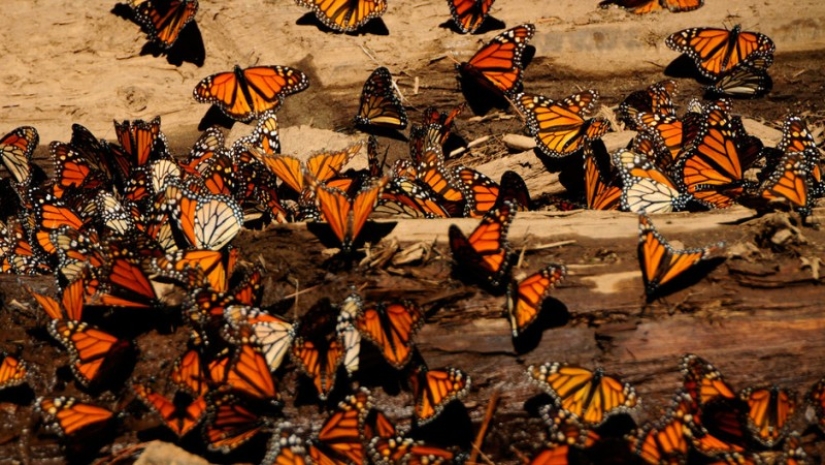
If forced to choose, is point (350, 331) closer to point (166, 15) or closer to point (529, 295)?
point (529, 295)

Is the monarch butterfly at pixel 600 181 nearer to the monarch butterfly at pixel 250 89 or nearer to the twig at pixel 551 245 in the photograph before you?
the twig at pixel 551 245

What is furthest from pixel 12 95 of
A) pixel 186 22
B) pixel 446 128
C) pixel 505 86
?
pixel 505 86

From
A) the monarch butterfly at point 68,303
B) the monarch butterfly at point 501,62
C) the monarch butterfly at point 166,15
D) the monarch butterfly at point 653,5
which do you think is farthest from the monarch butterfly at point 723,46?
the monarch butterfly at point 68,303

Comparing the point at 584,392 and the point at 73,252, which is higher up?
the point at 73,252

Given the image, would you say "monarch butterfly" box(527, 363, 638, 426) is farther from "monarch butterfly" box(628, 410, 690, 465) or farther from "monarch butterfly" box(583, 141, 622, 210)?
"monarch butterfly" box(583, 141, 622, 210)

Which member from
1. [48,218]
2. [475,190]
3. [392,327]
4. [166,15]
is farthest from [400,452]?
[166,15]

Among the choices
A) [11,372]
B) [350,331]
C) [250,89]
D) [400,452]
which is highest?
[250,89]
